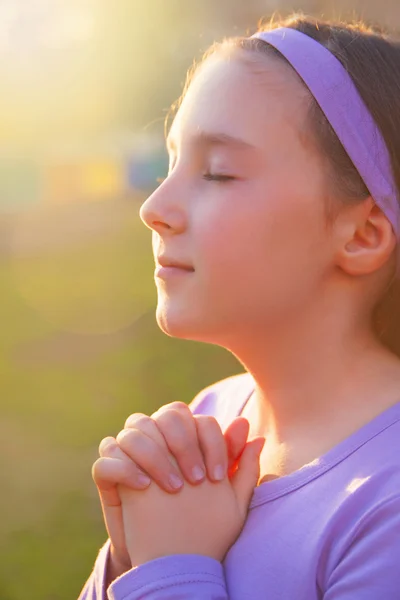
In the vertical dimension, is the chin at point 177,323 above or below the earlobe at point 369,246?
below

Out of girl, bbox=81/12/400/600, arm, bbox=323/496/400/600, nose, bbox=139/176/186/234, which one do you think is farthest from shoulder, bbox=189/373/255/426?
arm, bbox=323/496/400/600

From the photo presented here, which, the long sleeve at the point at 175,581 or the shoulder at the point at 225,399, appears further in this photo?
the shoulder at the point at 225,399

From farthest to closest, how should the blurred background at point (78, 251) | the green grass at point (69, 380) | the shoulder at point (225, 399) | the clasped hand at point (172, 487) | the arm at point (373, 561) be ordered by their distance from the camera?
the blurred background at point (78, 251), the green grass at point (69, 380), the shoulder at point (225, 399), the clasped hand at point (172, 487), the arm at point (373, 561)

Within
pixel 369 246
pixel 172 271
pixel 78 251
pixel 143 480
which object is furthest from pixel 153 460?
pixel 78 251

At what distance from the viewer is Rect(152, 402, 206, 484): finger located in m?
1.62

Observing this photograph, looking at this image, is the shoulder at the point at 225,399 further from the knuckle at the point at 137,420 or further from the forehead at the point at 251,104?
the forehead at the point at 251,104

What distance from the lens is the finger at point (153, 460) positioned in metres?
1.60

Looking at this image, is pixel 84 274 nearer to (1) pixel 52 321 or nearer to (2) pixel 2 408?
(1) pixel 52 321

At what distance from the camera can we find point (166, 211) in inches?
68.6

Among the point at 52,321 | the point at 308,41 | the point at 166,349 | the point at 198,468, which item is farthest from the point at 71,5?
the point at 198,468

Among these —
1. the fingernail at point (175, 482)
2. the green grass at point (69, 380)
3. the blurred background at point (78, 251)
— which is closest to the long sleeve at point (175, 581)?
the fingernail at point (175, 482)

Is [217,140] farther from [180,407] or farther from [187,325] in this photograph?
[180,407]

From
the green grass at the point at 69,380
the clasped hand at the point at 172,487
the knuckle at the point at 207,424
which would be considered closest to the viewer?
the clasped hand at the point at 172,487

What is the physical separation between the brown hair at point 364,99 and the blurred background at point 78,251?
358mm
